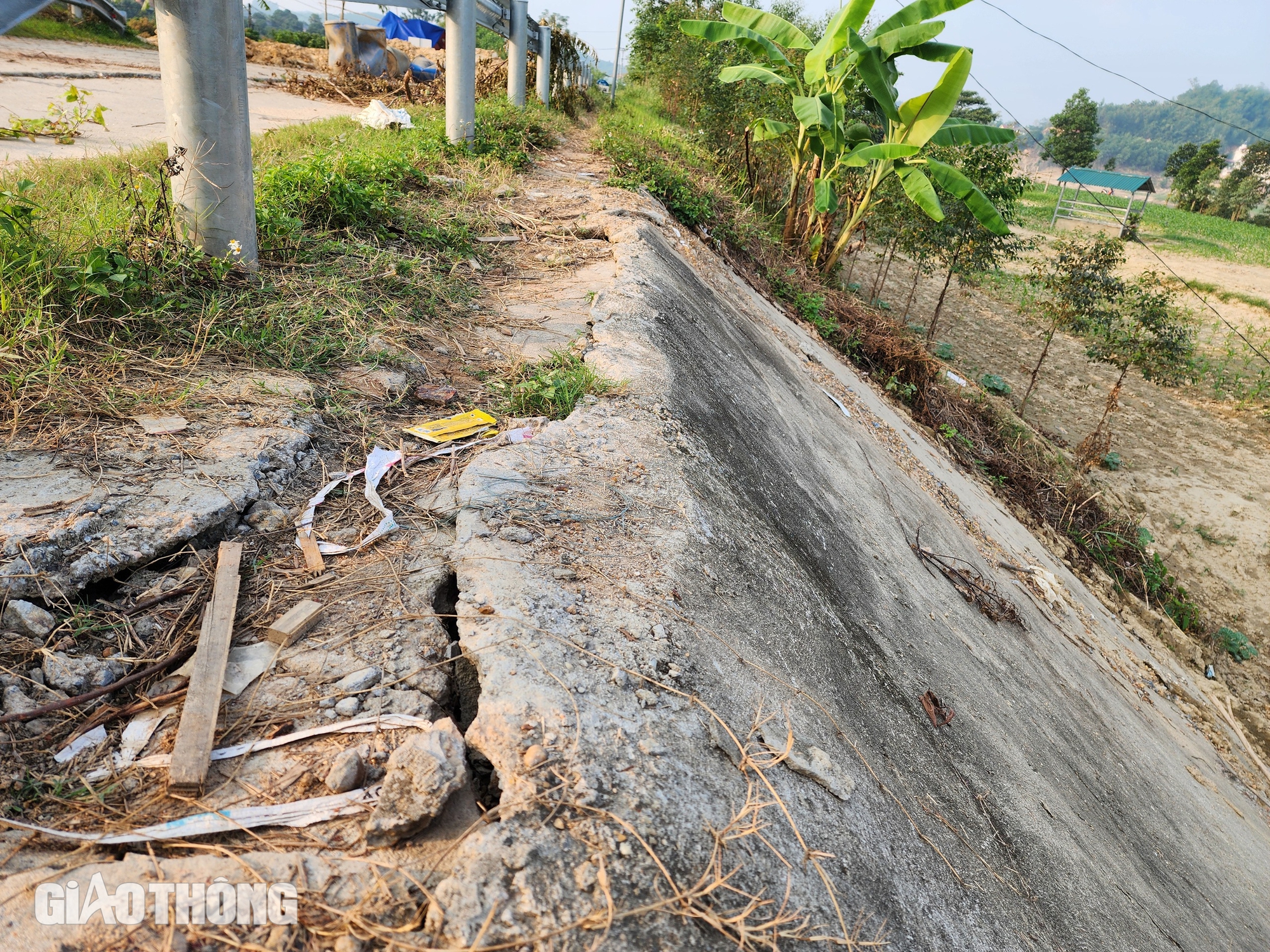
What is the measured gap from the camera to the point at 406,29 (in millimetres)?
12930

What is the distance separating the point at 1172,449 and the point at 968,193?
740 centimetres

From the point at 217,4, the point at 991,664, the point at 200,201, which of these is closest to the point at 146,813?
the point at 200,201

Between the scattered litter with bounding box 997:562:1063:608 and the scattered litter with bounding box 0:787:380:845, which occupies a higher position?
the scattered litter with bounding box 0:787:380:845

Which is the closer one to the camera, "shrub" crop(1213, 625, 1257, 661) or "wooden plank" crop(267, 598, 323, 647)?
"wooden plank" crop(267, 598, 323, 647)

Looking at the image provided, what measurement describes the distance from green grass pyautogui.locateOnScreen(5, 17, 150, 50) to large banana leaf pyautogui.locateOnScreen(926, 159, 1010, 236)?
14.0 m

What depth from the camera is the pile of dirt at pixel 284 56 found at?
1455 cm

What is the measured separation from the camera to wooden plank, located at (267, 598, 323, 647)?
1781 mm

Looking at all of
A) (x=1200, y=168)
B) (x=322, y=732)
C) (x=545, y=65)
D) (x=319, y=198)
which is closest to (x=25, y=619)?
(x=322, y=732)

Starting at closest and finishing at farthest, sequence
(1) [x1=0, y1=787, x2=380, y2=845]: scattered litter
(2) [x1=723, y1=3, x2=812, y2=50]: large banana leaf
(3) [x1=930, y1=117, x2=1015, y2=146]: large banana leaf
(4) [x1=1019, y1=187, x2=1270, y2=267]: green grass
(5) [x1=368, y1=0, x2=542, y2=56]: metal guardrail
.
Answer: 1. (1) [x1=0, y1=787, x2=380, y2=845]: scattered litter
2. (5) [x1=368, y1=0, x2=542, y2=56]: metal guardrail
3. (3) [x1=930, y1=117, x2=1015, y2=146]: large banana leaf
4. (2) [x1=723, y1=3, x2=812, y2=50]: large banana leaf
5. (4) [x1=1019, y1=187, x2=1270, y2=267]: green grass

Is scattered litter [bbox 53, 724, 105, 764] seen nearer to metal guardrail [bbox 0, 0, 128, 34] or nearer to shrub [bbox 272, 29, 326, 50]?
metal guardrail [bbox 0, 0, 128, 34]

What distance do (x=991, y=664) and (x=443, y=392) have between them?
2988mm

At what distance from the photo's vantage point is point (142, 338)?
109 inches

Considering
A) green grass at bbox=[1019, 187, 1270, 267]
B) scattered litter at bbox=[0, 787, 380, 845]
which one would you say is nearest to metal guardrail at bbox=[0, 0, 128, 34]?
scattered litter at bbox=[0, 787, 380, 845]

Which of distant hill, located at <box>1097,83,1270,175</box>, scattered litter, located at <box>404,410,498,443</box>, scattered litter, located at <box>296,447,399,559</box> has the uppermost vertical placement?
distant hill, located at <box>1097,83,1270,175</box>
